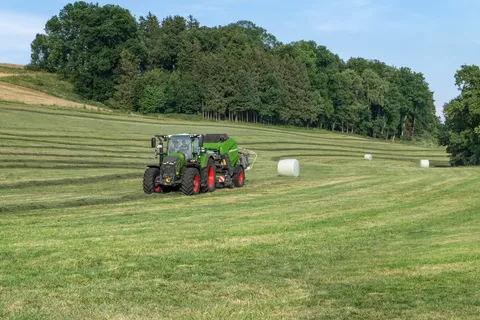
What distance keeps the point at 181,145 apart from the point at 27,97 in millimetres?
56931

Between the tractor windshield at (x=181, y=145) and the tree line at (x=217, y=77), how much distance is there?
77.2 meters

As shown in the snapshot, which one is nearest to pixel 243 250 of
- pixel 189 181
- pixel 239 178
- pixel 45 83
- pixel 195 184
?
pixel 189 181

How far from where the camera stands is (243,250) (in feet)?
40.5

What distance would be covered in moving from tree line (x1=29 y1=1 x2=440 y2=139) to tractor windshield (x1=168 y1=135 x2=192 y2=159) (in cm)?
7715

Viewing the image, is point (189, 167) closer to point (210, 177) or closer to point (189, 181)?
point (189, 181)

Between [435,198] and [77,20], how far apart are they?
10820 centimetres

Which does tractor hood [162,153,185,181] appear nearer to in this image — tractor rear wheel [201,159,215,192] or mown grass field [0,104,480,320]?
mown grass field [0,104,480,320]

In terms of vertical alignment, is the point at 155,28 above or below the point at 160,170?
above

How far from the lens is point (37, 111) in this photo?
215 feet

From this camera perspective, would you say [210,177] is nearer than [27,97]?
Yes

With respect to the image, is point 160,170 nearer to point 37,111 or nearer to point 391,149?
point 37,111

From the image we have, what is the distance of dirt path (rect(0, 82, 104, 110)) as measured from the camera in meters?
73.8

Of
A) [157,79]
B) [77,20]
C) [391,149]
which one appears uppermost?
[77,20]

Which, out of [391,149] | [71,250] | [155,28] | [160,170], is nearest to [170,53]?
[155,28]
